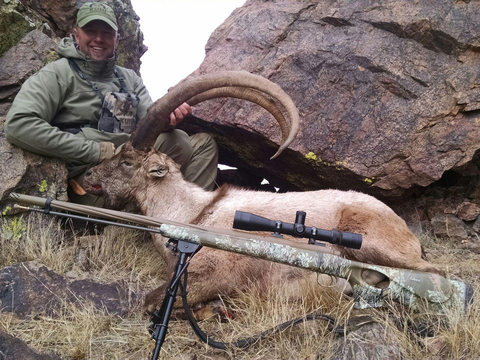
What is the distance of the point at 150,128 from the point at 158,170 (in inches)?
20.6

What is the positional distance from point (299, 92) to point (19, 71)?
414 centimetres

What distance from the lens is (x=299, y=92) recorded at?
20.6ft

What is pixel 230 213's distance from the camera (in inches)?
181

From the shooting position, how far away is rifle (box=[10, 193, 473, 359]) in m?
3.26

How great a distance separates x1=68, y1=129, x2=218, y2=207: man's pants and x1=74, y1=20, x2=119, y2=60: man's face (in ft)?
4.94

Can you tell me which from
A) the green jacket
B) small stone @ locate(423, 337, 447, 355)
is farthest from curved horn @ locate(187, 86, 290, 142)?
small stone @ locate(423, 337, 447, 355)

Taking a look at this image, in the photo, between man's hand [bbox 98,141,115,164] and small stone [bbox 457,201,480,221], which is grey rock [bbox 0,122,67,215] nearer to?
man's hand [bbox 98,141,115,164]

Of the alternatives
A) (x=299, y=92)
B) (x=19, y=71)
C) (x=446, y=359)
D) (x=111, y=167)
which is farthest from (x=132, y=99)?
(x=446, y=359)

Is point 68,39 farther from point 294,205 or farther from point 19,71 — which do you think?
point 294,205

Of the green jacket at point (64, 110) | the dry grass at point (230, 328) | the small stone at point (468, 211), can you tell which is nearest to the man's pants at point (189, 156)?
the green jacket at point (64, 110)

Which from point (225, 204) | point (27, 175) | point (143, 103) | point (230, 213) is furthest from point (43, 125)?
point (230, 213)

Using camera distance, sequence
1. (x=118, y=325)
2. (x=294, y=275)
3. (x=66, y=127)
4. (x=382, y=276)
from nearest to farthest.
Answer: (x=382, y=276) < (x=118, y=325) < (x=294, y=275) < (x=66, y=127)

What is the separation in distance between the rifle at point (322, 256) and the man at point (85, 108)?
2025 millimetres

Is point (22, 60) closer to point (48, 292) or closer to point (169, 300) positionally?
point (48, 292)
